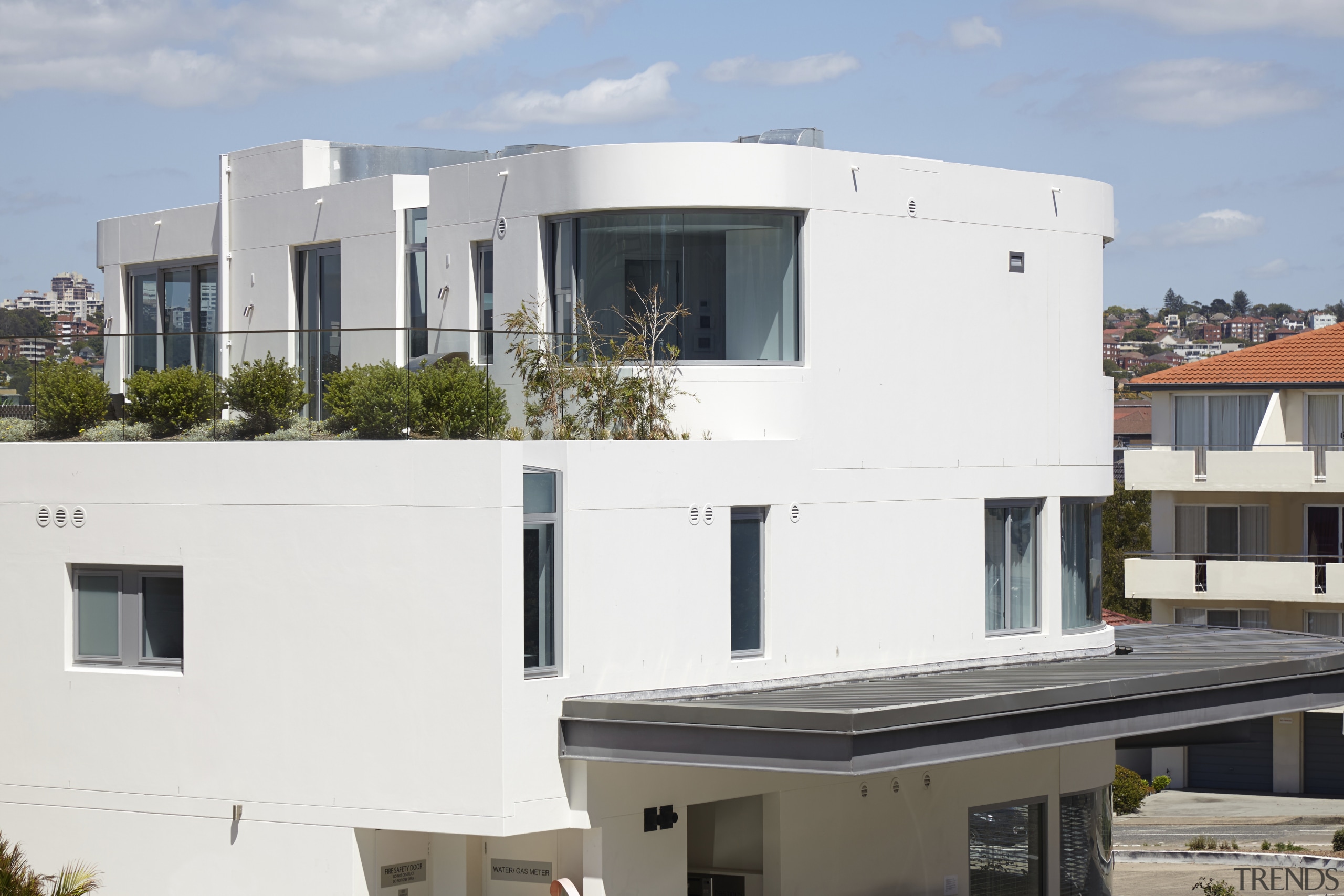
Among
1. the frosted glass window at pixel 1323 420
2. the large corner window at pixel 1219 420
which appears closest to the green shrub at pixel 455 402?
the large corner window at pixel 1219 420

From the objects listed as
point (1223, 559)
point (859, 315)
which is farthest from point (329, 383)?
point (1223, 559)

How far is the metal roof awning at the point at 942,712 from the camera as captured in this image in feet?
52.8

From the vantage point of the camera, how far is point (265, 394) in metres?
17.6

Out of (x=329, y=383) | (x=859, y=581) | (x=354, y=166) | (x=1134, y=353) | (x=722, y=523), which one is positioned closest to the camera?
(x=329, y=383)

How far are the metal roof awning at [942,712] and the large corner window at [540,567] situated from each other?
0.63 meters

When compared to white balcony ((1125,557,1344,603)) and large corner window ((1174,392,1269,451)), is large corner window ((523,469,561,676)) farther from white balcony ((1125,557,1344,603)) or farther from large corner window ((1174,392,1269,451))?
large corner window ((1174,392,1269,451))

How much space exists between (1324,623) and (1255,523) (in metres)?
3.08

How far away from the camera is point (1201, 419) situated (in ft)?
143

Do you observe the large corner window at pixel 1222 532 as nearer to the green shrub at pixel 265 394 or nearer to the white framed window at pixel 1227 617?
the white framed window at pixel 1227 617

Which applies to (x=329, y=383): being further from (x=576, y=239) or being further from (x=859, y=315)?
(x=859, y=315)

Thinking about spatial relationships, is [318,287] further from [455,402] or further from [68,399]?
[455,402]

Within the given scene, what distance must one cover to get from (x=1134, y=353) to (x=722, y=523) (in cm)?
18552

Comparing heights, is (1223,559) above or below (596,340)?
below

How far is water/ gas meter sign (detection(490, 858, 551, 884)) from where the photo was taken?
18.0 m
